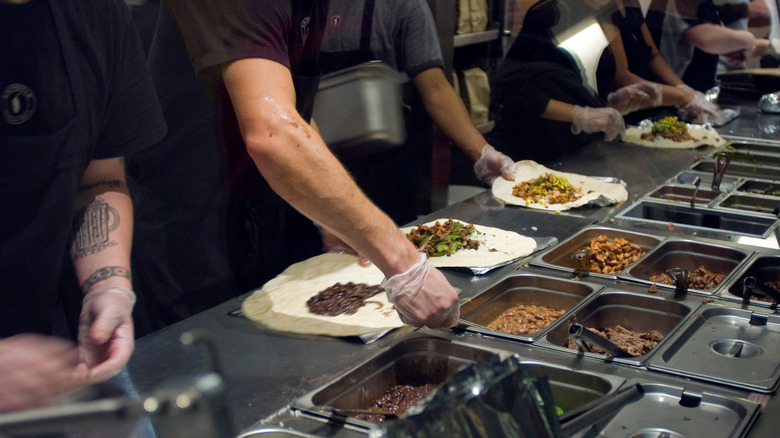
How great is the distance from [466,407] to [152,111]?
118 cm

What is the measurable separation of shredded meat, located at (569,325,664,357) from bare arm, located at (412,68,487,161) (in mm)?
1463

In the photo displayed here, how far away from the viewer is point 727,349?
4.79ft

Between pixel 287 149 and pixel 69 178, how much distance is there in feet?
1.52

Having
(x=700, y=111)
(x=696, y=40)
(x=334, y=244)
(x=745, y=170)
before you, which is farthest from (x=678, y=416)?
(x=696, y=40)

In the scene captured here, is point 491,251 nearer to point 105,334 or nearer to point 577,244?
point 577,244

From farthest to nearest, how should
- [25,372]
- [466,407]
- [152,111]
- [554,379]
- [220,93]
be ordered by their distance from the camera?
[220,93], [152,111], [554,379], [25,372], [466,407]

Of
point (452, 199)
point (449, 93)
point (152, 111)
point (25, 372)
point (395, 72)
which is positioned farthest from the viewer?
point (452, 199)

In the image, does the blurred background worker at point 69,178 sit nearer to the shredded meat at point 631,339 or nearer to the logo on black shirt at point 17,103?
the logo on black shirt at point 17,103

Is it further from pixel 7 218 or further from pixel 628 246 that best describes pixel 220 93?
pixel 628 246

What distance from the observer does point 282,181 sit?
142 centimetres

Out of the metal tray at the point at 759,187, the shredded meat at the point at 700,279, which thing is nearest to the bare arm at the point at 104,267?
the shredded meat at the point at 700,279

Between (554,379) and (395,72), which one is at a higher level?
(395,72)

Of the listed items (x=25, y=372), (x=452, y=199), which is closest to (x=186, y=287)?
(x=25, y=372)

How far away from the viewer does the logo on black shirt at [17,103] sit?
133 centimetres
